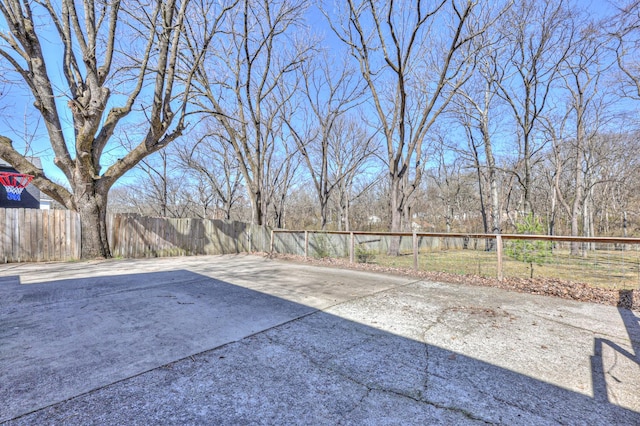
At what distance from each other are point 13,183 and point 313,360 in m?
17.3

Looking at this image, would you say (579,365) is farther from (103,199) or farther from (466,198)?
(466,198)

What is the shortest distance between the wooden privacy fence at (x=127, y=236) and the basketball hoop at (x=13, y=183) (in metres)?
7.20

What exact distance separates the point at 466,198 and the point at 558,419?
31.0 m

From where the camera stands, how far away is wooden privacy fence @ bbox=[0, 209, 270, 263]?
7082 millimetres

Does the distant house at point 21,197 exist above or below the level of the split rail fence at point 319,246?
above

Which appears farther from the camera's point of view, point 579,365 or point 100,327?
point 100,327

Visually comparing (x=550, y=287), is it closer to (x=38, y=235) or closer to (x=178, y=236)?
(x=178, y=236)

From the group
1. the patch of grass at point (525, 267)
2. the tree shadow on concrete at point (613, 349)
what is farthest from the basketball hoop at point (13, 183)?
the tree shadow on concrete at point (613, 349)

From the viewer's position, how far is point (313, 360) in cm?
203

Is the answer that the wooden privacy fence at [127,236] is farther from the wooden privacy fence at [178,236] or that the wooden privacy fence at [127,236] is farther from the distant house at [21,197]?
the distant house at [21,197]

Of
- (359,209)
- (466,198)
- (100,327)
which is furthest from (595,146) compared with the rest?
(100,327)

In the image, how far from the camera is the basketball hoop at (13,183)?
12094 millimetres

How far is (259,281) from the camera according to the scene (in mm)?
5004

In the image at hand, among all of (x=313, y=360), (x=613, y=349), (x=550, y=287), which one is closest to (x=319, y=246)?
(x=550, y=287)
